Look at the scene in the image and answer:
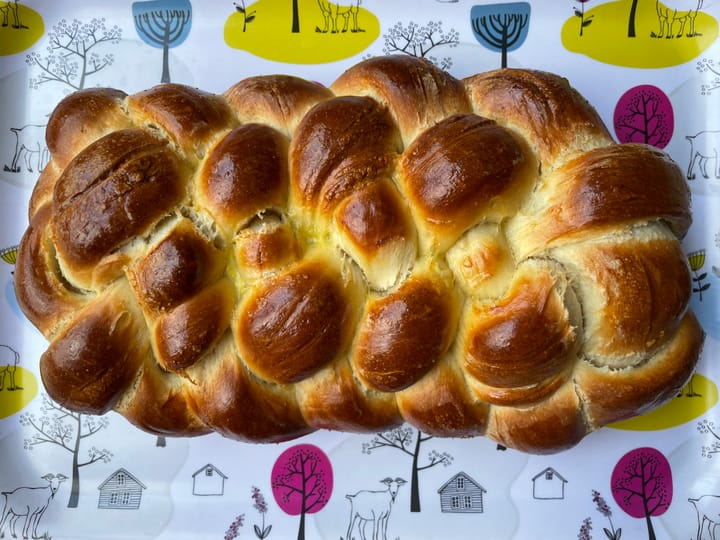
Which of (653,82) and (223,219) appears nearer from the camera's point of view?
(223,219)

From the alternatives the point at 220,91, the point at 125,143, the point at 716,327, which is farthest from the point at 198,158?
the point at 716,327

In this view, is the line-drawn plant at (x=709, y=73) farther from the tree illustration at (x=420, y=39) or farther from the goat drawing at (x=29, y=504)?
the goat drawing at (x=29, y=504)

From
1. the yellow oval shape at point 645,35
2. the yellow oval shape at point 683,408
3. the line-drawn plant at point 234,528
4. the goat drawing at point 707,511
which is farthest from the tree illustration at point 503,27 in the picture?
the line-drawn plant at point 234,528

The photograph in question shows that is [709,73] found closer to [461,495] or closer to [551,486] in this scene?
[551,486]

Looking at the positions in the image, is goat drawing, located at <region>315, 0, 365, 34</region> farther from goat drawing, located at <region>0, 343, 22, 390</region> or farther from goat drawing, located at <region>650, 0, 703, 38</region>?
goat drawing, located at <region>0, 343, 22, 390</region>

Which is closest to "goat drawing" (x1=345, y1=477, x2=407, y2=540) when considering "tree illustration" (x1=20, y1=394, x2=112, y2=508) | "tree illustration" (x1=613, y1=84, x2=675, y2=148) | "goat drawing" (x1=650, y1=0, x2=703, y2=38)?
"tree illustration" (x1=20, y1=394, x2=112, y2=508)

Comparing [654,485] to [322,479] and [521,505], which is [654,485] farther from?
[322,479]
